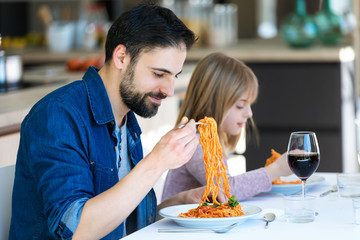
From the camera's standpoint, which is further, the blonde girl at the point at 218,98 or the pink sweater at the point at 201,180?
the blonde girl at the point at 218,98

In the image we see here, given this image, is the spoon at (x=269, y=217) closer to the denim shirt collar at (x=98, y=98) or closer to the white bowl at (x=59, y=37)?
the denim shirt collar at (x=98, y=98)

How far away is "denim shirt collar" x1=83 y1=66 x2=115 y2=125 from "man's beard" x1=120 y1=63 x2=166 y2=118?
5 cm

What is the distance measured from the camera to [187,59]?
447 centimetres

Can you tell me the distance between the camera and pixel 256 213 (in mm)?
1495

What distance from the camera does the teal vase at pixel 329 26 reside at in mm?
4402

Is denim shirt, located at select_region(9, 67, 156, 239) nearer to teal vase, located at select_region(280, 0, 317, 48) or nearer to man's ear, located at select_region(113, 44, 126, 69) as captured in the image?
man's ear, located at select_region(113, 44, 126, 69)

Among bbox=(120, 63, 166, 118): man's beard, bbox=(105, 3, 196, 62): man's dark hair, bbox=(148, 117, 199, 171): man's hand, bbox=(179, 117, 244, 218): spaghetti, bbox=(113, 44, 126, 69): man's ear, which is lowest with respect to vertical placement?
bbox=(179, 117, 244, 218): spaghetti

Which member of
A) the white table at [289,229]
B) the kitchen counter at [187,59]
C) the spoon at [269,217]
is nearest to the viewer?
the white table at [289,229]

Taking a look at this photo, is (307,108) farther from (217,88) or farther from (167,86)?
(167,86)

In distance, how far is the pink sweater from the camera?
71.9 inches

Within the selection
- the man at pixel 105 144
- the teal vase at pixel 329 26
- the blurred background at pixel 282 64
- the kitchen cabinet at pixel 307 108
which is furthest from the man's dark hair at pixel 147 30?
the teal vase at pixel 329 26

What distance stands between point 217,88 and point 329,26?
2.53 meters

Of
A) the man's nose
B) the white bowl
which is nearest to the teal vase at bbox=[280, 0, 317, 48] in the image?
the white bowl

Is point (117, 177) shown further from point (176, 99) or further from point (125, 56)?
point (176, 99)
